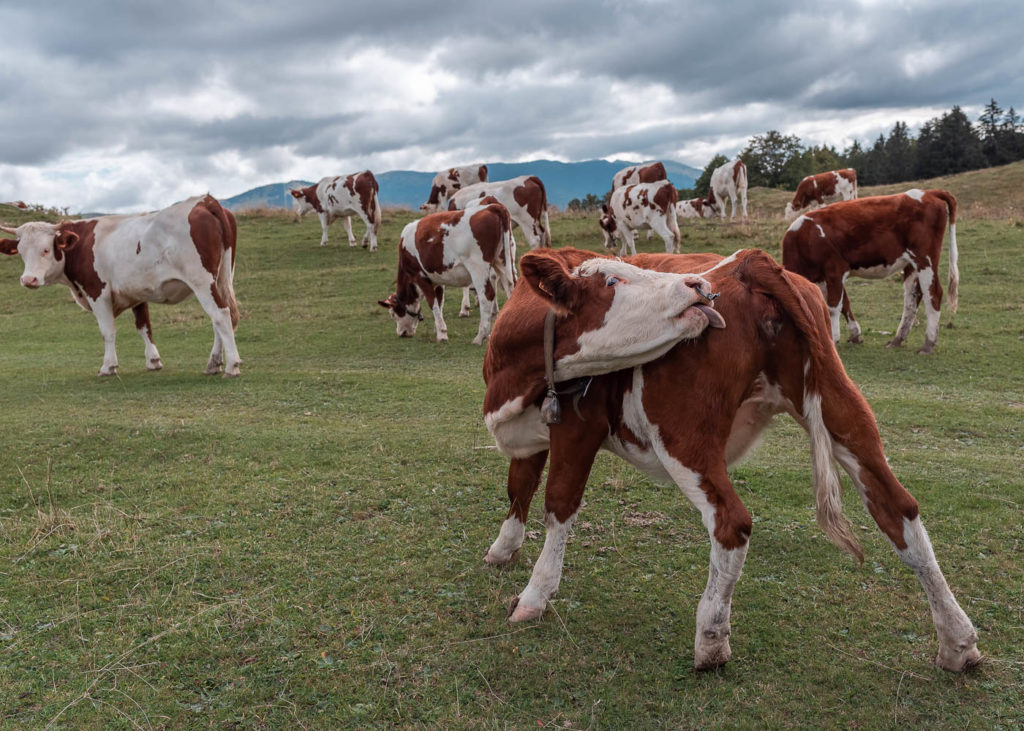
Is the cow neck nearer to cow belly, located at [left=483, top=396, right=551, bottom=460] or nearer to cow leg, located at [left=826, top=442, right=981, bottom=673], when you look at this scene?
cow belly, located at [left=483, top=396, right=551, bottom=460]

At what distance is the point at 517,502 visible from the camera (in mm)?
4555

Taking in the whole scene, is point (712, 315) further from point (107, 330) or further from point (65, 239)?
point (65, 239)

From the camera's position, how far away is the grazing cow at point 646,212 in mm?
20202

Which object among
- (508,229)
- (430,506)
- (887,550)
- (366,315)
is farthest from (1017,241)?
(430,506)

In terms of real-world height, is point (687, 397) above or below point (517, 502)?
above

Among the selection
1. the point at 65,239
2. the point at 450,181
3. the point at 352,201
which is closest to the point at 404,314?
the point at 65,239

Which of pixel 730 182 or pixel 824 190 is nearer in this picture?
pixel 824 190

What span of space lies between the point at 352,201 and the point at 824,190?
15522mm

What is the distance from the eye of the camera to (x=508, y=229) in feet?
43.5

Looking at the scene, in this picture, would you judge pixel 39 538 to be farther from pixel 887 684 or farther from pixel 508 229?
pixel 508 229

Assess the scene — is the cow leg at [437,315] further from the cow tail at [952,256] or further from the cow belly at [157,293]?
the cow tail at [952,256]

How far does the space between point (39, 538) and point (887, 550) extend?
18.4 feet

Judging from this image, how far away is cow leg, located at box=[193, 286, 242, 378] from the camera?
10750 millimetres

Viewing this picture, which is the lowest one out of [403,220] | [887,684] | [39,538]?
[887,684]
